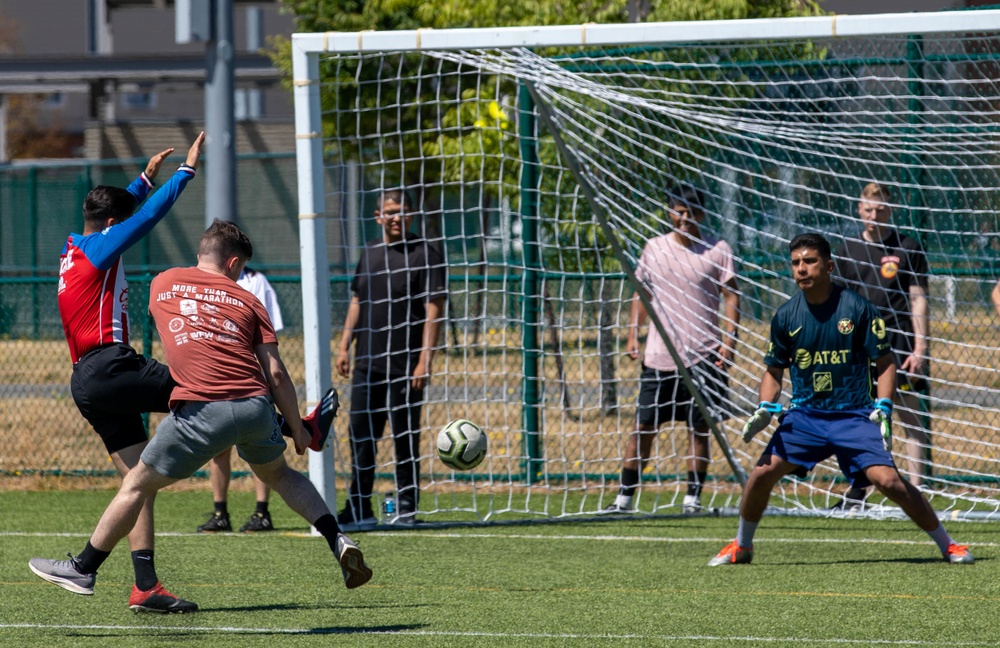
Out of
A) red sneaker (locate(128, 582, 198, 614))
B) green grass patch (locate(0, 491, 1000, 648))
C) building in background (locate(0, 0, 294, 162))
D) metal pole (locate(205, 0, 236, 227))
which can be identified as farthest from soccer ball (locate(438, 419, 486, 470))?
building in background (locate(0, 0, 294, 162))

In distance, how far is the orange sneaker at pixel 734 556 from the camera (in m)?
7.13

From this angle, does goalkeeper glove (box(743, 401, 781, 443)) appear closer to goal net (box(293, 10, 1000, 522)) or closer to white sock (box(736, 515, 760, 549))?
white sock (box(736, 515, 760, 549))

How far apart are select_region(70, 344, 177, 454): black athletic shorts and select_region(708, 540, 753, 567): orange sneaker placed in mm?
3051

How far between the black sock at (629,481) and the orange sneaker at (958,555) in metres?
2.40

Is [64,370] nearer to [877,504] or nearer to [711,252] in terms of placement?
[711,252]

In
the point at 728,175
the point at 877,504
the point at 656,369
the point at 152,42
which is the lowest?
the point at 877,504

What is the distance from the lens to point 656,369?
8914mm

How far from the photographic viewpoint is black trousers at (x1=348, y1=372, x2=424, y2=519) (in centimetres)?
861

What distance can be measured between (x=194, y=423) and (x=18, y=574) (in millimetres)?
2050

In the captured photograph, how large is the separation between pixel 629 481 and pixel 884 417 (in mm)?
2508

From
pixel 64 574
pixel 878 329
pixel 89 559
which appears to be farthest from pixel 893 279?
pixel 64 574

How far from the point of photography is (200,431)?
5.68 m

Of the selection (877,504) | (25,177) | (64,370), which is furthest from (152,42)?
(877,504)

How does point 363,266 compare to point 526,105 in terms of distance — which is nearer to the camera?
point 363,266
